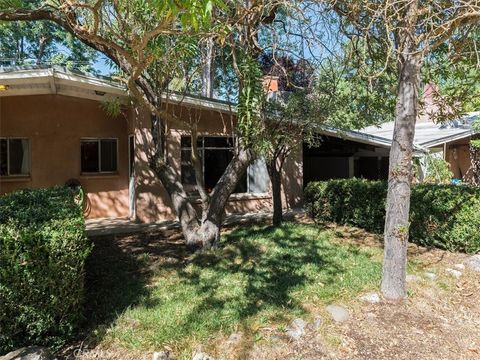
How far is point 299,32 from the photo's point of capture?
22.7 feet

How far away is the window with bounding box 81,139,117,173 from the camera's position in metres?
11.1

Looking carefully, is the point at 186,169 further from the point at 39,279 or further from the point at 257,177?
the point at 39,279

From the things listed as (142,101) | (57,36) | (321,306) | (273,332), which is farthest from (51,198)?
(57,36)

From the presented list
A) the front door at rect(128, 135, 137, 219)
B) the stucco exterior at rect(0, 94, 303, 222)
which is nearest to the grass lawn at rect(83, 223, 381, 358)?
the stucco exterior at rect(0, 94, 303, 222)

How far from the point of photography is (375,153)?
1659cm

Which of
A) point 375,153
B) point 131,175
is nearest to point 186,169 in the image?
point 131,175

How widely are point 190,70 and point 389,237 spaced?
5.54 m

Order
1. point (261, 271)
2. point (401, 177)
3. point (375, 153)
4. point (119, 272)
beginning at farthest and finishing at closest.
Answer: point (375, 153)
point (119, 272)
point (261, 271)
point (401, 177)

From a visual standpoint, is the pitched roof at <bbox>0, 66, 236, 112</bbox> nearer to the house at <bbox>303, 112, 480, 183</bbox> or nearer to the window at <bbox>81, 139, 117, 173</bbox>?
the window at <bbox>81, 139, 117, 173</bbox>

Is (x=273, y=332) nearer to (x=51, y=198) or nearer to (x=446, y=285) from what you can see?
(x=446, y=285)

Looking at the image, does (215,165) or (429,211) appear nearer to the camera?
(429,211)

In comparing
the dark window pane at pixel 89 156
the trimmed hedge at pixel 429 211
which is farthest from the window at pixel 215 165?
the trimmed hedge at pixel 429 211

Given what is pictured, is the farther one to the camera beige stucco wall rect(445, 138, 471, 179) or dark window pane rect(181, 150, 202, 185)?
beige stucco wall rect(445, 138, 471, 179)

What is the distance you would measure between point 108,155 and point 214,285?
742 centimetres
